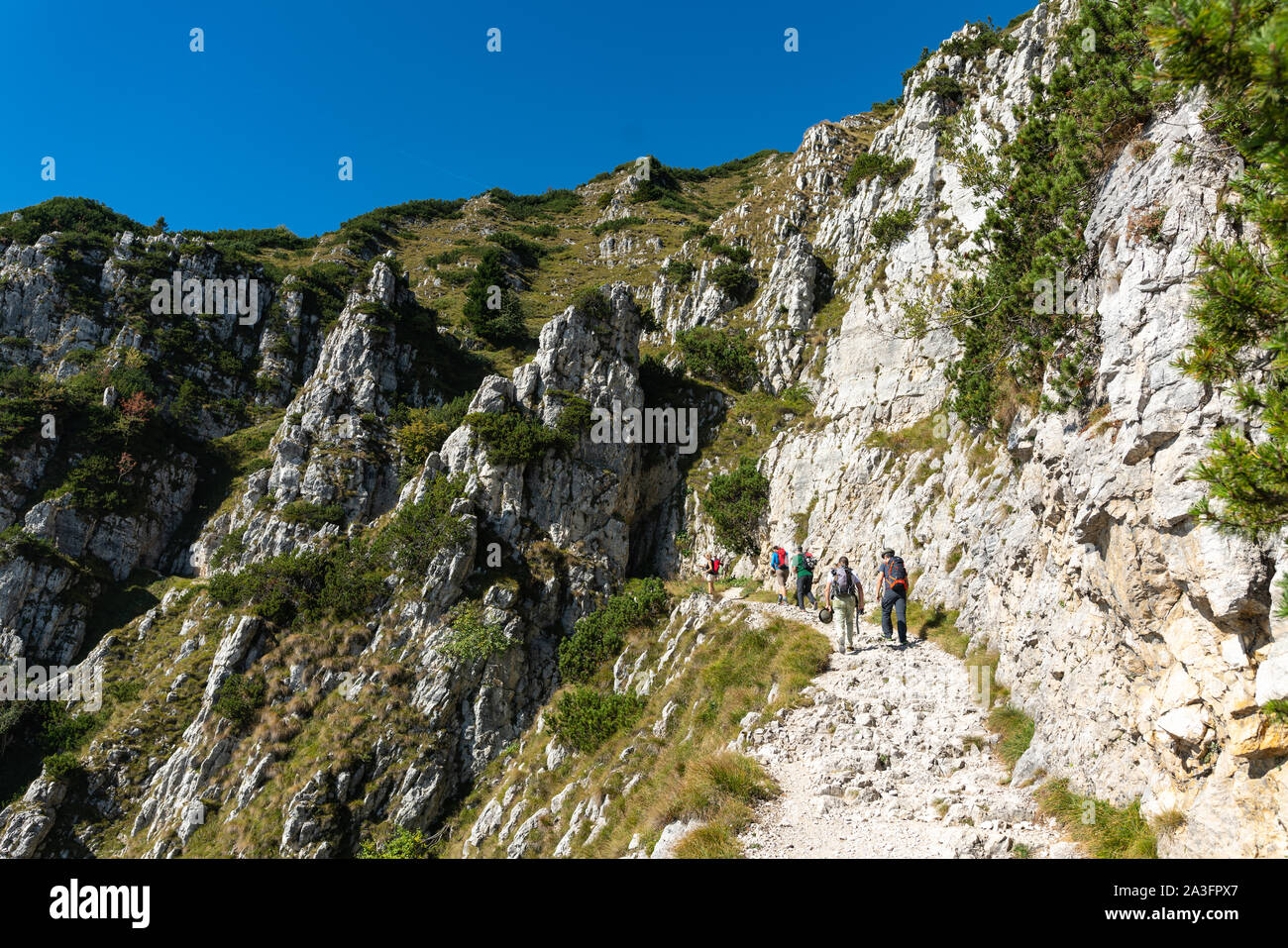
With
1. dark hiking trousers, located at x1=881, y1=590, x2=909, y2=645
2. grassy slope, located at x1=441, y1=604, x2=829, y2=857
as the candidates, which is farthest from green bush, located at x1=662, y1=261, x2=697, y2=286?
dark hiking trousers, located at x1=881, y1=590, x2=909, y2=645

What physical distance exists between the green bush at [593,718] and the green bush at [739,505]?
48.6 feet

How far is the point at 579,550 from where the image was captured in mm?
35688

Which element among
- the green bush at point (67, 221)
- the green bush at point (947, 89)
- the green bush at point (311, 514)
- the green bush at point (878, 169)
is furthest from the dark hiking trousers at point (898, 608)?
the green bush at point (67, 221)

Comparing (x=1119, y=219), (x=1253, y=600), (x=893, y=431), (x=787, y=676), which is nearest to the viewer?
(x=1253, y=600)

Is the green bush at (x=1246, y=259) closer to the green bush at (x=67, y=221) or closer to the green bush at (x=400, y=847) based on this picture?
the green bush at (x=400, y=847)

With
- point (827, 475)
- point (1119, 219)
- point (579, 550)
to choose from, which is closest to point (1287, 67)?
point (1119, 219)

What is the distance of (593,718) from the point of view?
21.9 m

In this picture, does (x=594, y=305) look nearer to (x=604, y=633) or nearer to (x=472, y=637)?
(x=604, y=633)

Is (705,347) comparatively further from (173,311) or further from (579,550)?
(173,311)

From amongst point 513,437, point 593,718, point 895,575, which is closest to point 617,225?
point 513,437

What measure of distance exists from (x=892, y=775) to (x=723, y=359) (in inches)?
1523

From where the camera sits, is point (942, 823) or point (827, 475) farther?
point (827, 475)

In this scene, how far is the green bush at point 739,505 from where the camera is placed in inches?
1372
